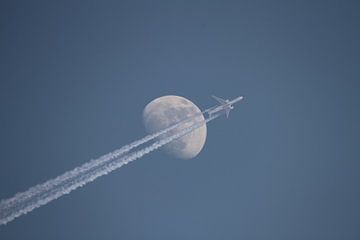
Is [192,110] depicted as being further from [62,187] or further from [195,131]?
[62,187]

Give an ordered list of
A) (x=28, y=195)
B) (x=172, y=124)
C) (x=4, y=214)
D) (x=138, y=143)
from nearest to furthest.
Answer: (x=4, y=214), (x=28, y=195), (x=138, y=143), (x=172, y=124)

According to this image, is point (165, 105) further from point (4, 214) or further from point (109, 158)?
point (4, 214)

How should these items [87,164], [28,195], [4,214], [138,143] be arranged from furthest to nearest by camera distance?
[138,143] < [87,164] < [28,195] < [4,214]

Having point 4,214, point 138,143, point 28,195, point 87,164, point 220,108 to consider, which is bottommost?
point 4,214

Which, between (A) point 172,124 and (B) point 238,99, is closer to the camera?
(A) point 172,124

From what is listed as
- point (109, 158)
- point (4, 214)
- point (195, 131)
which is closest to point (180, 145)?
point (195, 131)

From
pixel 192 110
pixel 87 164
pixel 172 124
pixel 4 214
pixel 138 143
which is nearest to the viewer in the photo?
pixel 4 214

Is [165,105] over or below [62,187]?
over

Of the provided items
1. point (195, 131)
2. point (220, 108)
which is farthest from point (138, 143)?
point (220, 108)

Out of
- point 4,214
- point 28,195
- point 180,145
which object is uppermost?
point 180,145
